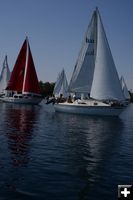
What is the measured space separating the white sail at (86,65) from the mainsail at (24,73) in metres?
25.4

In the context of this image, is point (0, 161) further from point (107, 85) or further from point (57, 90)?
point (57, 90)

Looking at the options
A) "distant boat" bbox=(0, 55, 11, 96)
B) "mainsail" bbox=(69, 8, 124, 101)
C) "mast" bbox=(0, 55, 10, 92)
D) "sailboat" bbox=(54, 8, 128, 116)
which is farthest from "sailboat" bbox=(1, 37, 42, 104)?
"mainsail" bbox=(69, 8, 124, 101)

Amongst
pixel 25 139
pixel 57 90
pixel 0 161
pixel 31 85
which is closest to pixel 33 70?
pixel 31 85

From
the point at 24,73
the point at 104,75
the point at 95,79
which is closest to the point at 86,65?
the point at 95,79

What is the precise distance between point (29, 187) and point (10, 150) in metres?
6.98

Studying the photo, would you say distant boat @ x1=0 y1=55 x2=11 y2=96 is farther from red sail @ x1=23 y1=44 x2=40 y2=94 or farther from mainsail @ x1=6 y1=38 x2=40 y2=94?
red sail @ x1=23 y1=44 x2=40 y2=94

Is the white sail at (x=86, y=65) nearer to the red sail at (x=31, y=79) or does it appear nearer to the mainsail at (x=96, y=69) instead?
the mainsail at (x=96, y=69)

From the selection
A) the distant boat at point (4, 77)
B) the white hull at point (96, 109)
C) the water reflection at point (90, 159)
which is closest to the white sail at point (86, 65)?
the white hull at point (96, 109)

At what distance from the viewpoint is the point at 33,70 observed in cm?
7894

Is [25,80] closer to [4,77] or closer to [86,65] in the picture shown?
[4,77]

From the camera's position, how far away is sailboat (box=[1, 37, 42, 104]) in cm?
7769

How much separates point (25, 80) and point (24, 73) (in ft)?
6.15

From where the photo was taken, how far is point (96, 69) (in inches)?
2007

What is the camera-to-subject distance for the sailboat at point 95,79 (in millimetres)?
49500
